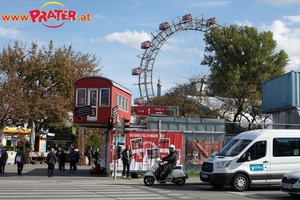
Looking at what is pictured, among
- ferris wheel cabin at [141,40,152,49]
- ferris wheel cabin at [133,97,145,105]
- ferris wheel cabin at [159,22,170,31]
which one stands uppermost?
ferris wheel cabin at [159,22,170,31]

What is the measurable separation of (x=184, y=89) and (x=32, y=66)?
26.4 m

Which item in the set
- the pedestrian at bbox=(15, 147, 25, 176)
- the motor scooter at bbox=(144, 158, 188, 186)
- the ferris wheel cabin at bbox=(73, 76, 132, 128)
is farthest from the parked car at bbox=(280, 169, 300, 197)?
the pedestrian at bbox=(15, 147, 25, 176)

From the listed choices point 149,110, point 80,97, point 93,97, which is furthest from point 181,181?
point 149,110

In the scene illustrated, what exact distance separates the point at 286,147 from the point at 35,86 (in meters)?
34.7

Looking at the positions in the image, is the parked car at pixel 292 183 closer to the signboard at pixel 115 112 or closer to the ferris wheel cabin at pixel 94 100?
the signboard at pixel 115 112

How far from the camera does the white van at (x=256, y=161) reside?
2020 cm

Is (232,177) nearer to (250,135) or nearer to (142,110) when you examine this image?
(250,135)

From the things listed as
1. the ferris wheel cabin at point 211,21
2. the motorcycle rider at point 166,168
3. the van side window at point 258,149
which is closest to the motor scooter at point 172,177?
the motorcycle rider at point 166,168

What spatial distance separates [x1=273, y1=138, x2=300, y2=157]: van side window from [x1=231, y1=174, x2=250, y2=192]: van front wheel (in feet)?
5.25

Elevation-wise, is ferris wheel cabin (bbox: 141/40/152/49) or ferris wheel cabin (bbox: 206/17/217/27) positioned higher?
ferris wheel cabin (bbox: 206/17/217/27)

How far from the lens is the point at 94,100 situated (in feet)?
102

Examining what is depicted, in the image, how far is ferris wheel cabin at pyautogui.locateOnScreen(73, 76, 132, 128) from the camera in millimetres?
30703

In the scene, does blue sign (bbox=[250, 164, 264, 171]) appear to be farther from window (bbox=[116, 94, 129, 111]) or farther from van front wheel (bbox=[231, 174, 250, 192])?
window (bbox=[116, 94, 129, 111])

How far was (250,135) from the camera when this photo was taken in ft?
69.3
